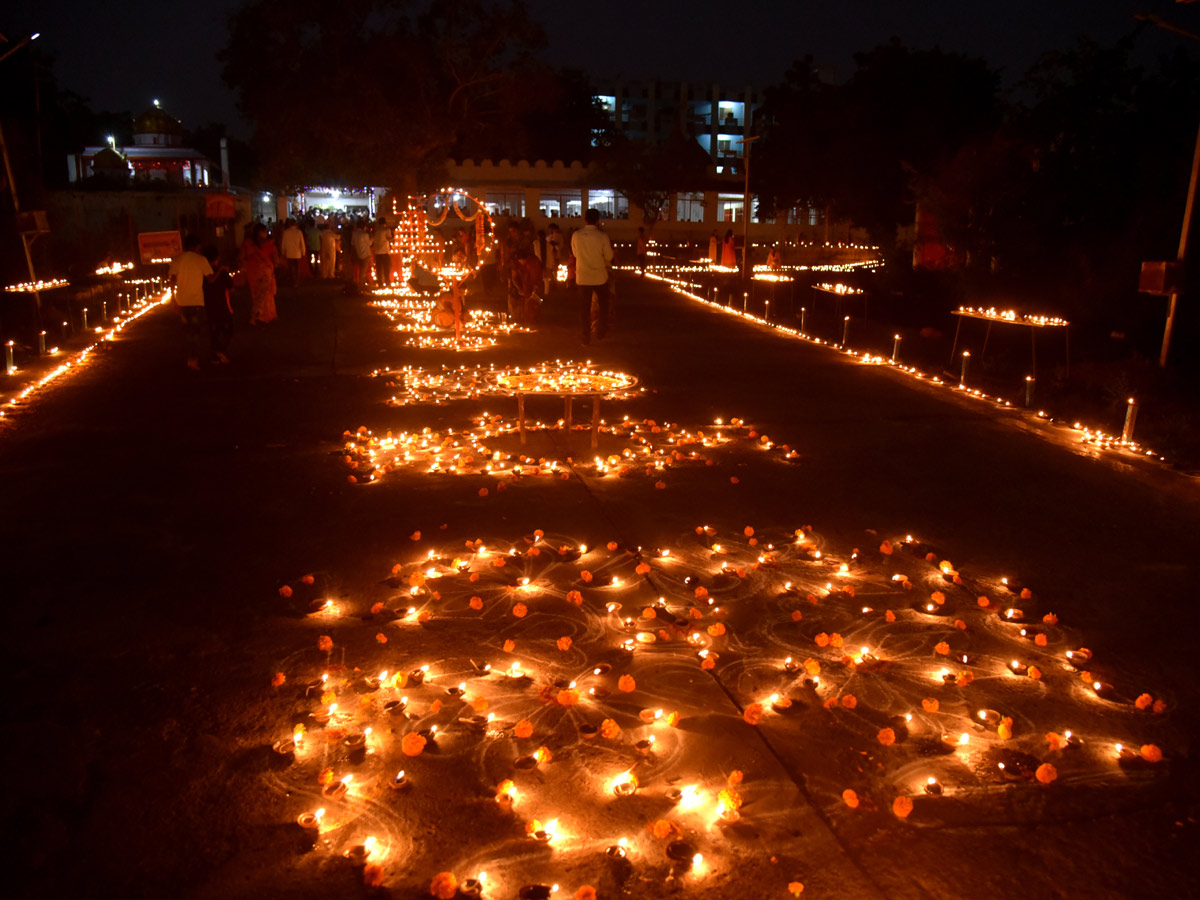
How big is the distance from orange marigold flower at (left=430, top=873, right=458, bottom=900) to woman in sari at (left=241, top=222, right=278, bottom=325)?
49.5 feet

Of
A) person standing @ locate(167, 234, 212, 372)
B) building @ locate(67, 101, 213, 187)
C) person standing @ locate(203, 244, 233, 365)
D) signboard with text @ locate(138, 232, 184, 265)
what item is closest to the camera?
person standing @ locate(167, 234, 212, 372)

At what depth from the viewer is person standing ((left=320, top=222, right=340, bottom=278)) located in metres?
28.8

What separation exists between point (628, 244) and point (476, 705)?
47126mm

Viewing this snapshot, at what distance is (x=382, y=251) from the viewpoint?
24.6 metres

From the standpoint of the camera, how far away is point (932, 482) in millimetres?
7266

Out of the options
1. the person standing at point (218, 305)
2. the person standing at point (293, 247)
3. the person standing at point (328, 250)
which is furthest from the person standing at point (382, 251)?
the person standing at point (218, 305)

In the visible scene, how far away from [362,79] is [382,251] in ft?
33.5

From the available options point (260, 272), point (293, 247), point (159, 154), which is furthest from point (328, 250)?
point (159, 154)

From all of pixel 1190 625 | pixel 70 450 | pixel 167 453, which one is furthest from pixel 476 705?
pixel 70 450

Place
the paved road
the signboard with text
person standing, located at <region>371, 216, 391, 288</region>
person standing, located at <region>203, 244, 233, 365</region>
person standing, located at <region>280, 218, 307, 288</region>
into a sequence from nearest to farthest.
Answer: the paved road < person standing, located at <region>203, 244, 233, 365</region> < the signboard with text < person standing, located at <region>280, 218, 307, 288</region> < person standing, located at <region>371, 216, 391, 288</region>

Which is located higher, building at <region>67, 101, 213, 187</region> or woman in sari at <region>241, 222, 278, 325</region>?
building at <region>67, 101, 213, 187</region>

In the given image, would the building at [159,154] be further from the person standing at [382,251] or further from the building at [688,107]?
the building at [688,107]

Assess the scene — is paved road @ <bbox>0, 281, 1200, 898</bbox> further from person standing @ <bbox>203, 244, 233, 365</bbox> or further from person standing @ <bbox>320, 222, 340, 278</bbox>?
person standing @ <bbox>320, 222, 340, 278</bbox>

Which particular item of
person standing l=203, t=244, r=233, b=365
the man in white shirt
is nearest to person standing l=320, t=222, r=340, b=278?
person standing l=203, t=244, r=233, b=365
